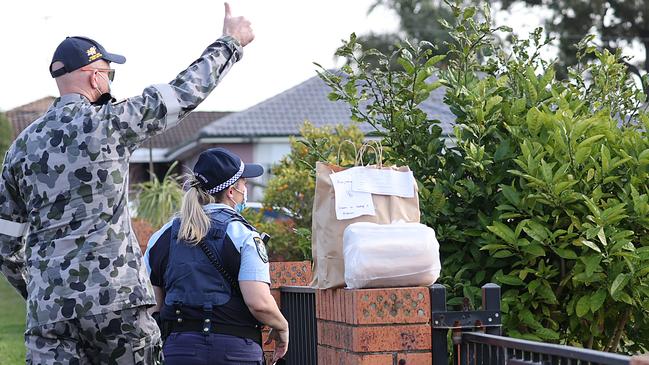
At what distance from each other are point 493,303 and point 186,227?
145cm

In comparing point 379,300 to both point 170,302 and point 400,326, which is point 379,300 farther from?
point 170,302

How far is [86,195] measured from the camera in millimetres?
4348

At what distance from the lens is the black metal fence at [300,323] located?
612 centimetres

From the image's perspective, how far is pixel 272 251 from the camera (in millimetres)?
13430

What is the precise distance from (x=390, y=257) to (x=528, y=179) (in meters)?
0.97

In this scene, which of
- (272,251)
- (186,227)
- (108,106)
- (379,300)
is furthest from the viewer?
(272,251)

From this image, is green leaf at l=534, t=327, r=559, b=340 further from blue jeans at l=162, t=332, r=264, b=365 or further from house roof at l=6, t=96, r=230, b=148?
house roof at l=6, t=96, r=230, b=148

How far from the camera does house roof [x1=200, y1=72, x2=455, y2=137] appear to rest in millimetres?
41156

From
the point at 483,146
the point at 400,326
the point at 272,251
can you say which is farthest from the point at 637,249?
the point at 272,251

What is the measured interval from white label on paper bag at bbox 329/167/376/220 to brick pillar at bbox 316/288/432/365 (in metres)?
0.44

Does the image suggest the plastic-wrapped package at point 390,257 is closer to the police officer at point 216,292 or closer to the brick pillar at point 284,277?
the police officer at point 216,292

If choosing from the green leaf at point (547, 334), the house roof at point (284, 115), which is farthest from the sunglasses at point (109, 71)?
the house roof at point (284, 115)

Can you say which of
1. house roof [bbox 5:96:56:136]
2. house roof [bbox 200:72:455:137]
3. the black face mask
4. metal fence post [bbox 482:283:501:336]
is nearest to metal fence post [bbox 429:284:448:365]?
metal fence post [bbox 482:283:501:336]

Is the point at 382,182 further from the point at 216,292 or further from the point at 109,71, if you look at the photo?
the point at 109,71
